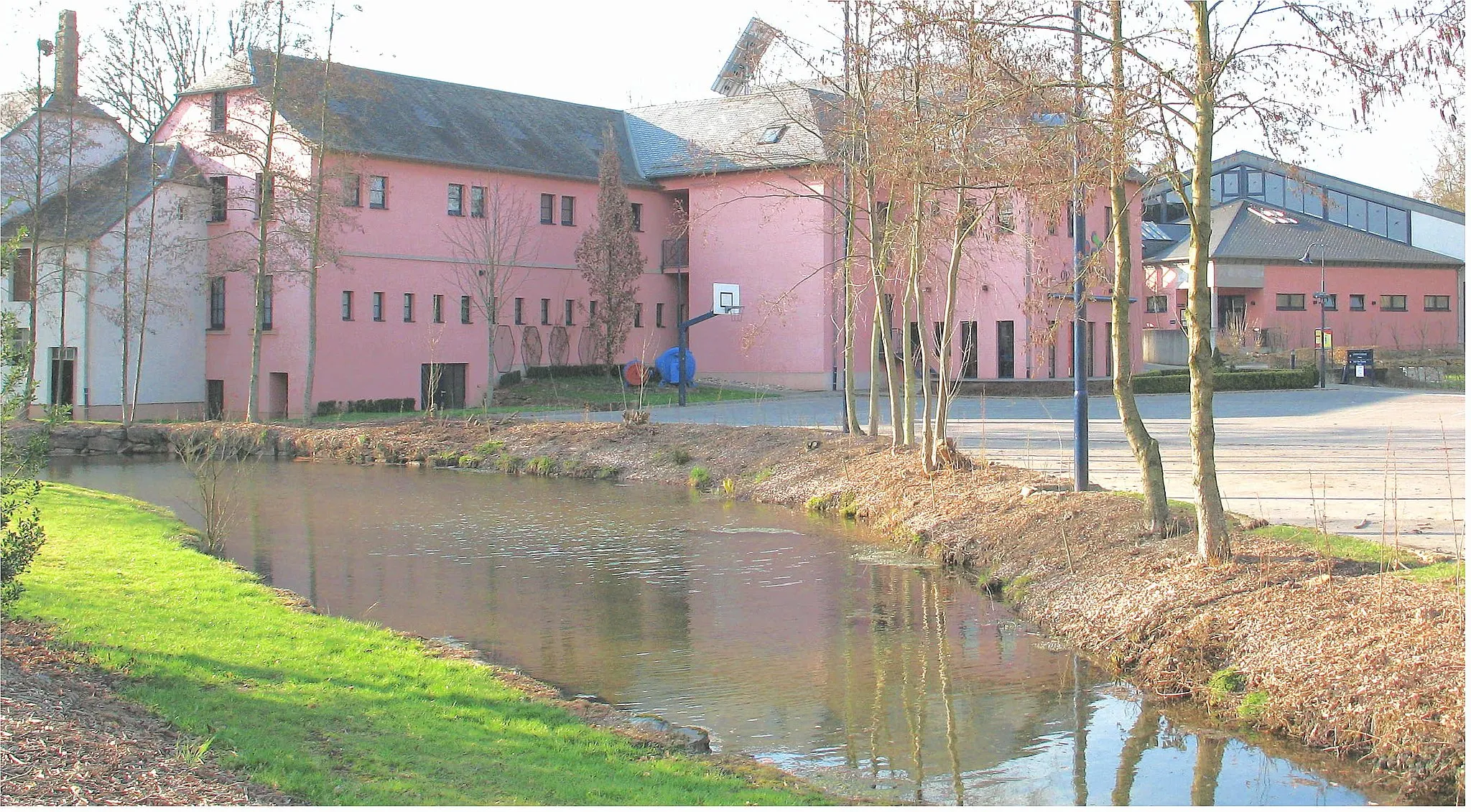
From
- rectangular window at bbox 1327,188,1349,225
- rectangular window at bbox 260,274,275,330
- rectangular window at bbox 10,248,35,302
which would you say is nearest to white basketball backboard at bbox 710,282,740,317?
rectangular window at bbox 260,274,275,330

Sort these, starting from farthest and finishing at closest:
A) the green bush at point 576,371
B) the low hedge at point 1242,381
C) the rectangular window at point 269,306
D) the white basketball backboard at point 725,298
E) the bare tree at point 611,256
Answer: the green bush at point 576,371 → the bare tree at point 611,256 → the white basketball backboard at point 725,298 → the low hedge at point 1242,381 → the rectangular window at point 269,306

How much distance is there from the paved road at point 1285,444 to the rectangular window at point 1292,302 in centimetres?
1459

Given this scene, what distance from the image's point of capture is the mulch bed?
555cm

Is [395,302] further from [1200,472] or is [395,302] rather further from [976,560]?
[1200,472]

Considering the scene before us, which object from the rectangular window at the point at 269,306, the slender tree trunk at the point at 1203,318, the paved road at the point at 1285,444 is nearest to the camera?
the slender tree trunk at the point at 1203,318

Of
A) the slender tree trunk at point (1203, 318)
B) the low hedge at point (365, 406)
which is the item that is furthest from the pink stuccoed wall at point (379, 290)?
the slender tree trunk at point (1203, 318)

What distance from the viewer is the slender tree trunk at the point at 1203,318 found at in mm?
9742

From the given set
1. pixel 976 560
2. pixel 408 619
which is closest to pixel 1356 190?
pixel 976 560

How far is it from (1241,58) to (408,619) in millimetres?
8030

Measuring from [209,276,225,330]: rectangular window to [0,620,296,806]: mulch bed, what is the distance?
31801 mm

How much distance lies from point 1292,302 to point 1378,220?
8884 millimetres

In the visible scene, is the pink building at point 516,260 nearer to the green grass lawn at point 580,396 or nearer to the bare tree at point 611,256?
the green grass lawn at point 580,396

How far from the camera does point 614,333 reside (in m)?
40.4

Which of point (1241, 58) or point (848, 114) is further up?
point (848, 114)
